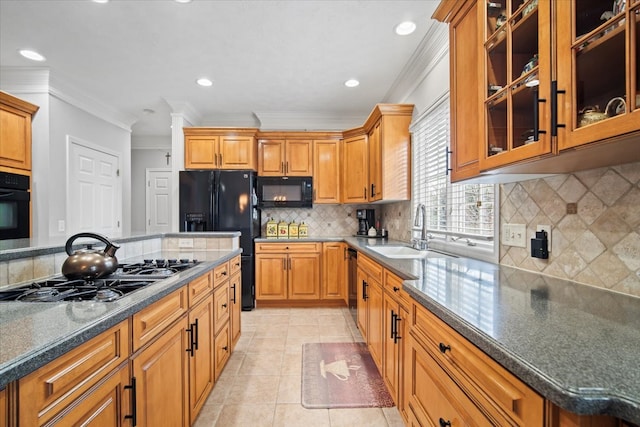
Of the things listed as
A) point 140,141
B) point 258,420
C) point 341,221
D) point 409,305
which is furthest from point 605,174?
point 140,141

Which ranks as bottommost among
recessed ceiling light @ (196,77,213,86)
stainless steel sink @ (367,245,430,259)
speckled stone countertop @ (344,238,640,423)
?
stainless steel sink @ (367,245,430,259)

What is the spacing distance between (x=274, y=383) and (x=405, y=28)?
9.42 ft

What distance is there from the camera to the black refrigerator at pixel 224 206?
3709mm

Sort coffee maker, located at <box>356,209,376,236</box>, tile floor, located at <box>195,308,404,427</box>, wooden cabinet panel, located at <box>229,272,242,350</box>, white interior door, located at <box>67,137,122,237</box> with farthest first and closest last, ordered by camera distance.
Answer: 1. coffee maker, located at <box>356,209,376,236</box>
2. white interior door, located at <box>67,137,122,237</box>
3. wooden cabinet panel, located at <box>229,272,242,350</box>
4. tile floor, located at <box>195,308,404,427</box>

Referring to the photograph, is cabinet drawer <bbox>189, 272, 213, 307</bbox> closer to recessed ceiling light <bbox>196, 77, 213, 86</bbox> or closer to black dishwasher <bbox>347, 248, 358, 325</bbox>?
black dishwasher <bbox>347, 248, 358, 325</bbox>

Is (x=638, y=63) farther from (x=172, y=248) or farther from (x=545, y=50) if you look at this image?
(x=172, y=248)

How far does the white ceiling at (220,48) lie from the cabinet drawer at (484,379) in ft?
7.15

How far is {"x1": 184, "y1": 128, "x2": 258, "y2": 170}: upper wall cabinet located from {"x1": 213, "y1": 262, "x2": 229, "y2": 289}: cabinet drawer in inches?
75.7

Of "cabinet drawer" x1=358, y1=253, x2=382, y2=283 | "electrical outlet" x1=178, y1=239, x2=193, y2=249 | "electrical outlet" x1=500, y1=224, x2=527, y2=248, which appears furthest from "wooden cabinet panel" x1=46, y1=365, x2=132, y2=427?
"electrical outlet" x1=500, y1=224, x2=527, y2=248

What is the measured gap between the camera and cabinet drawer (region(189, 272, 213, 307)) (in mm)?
1533

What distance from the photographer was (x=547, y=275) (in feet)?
4.41

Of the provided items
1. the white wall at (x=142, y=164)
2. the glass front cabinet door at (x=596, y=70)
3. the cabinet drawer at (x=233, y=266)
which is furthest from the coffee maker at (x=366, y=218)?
the white wall at (x=142, y=164)

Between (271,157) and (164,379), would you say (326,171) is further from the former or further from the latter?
(164,379)

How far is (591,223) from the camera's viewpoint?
1142 millimetres
